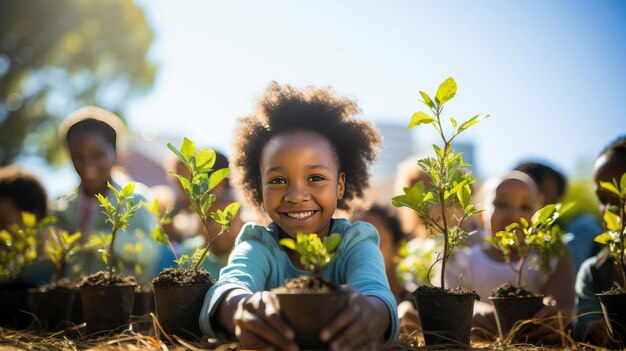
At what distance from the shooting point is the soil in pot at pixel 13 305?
112 inches

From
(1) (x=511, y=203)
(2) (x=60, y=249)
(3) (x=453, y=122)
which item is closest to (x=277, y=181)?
(3) (x=453, y=122)

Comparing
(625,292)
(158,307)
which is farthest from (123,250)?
(625,292)

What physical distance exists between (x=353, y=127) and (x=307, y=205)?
638 millimetres

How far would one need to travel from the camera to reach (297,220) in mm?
2131

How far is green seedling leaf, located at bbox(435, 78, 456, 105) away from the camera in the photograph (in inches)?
74.0

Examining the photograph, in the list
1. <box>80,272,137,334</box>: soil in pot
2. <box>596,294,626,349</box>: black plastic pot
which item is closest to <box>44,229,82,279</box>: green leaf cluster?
<box>80,272,137,334</box>: soil in pot

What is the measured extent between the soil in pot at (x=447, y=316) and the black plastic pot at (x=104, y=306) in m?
1.33

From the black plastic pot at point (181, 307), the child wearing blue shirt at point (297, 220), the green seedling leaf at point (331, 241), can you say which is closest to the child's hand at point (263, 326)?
the child wearing blue shirt at point (297, 220)

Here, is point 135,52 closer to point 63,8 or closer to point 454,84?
point 63,8

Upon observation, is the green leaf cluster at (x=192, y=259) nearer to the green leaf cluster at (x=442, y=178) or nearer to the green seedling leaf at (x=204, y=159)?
the green seedling leaf at (x=204, y=159)

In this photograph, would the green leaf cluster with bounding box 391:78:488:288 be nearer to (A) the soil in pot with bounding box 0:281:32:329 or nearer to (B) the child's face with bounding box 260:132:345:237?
(B) the child's face with bounding box 260:132:345:237

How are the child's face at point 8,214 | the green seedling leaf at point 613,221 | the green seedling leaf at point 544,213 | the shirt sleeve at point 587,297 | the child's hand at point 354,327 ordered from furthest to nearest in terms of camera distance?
the child's face at point 8,214 < the shirt sleeve at point 587,297 < the green seedling leaf at point 544,213 < the green seedling leaf at point 613,221 < the child's hand at point 354,327

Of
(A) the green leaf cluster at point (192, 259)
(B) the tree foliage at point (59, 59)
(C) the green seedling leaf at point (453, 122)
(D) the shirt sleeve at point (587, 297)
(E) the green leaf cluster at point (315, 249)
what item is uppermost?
(B) the tree foliage at point (59, 59)

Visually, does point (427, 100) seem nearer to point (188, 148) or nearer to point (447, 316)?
point (447, 316)
